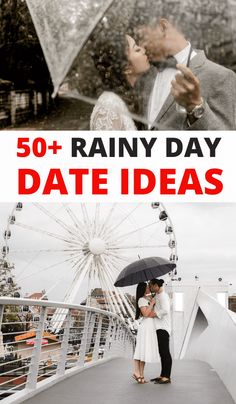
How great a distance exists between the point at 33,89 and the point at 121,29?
103 cm

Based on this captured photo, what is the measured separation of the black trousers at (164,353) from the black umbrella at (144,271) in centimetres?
37

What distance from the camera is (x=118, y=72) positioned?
5.11 meters

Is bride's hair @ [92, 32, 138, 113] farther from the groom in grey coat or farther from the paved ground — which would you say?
the paved ground

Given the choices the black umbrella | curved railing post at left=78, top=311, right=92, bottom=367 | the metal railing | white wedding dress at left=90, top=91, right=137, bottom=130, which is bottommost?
curved railing post at left=78, top=311, right=92, bottom=367

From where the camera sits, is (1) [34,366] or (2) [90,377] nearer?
(1) [34,366]

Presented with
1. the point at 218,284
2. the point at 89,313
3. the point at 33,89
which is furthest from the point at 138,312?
the point at 218,284

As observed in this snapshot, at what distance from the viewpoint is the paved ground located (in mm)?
2842

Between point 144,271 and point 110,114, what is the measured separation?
5.44ft

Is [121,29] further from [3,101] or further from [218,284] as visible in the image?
[218,284]

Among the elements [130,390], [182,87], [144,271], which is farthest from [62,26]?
[130,390]

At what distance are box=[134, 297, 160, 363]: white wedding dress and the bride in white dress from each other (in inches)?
76.6

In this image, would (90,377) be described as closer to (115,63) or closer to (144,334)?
(144,334)

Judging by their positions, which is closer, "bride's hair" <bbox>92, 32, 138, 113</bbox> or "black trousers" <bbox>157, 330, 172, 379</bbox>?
"black trousers" <bbox>157, 330, 172, 379</bbox>

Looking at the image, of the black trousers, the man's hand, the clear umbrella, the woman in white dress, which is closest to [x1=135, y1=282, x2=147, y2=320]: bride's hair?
the woman in white dress
